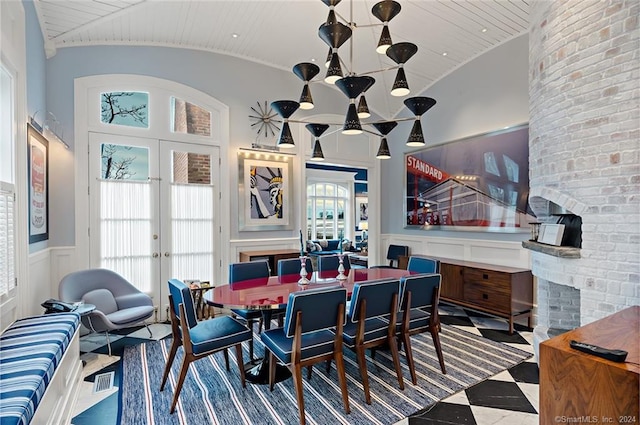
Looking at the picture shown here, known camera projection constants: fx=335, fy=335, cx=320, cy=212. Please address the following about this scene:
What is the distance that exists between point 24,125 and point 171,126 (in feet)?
6.28

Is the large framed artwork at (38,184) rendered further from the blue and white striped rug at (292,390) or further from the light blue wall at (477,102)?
the light blue wall at (477,102)

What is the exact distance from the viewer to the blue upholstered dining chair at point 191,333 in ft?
7.88

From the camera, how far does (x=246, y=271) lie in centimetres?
354

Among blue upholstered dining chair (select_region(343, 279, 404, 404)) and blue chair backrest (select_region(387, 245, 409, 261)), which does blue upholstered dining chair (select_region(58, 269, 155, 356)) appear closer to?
blue upholstered dining chair (select_region(343, 279, 404, 404))

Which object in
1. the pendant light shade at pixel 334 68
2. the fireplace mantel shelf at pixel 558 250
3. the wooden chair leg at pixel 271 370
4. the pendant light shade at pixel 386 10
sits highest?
the pendant light shade at pixel 386 10

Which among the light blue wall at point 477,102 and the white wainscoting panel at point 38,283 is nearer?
the white wainscoting panel at point 38,283

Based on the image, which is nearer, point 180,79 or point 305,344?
point 305,344

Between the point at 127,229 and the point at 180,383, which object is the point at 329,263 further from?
the point at 127,229

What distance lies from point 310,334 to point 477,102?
4.23 m

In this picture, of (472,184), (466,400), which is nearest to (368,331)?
(466,400)

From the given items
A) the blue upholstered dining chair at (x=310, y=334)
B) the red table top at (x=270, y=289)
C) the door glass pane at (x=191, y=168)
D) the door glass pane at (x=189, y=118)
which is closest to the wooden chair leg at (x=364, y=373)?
the blue upholstered dining chair at (x=310, y=334)

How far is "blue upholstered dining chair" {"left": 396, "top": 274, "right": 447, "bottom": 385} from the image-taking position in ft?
9.05

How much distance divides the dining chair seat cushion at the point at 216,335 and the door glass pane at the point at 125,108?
3059 millimetres

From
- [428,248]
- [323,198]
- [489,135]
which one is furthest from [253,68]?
[323,198]
